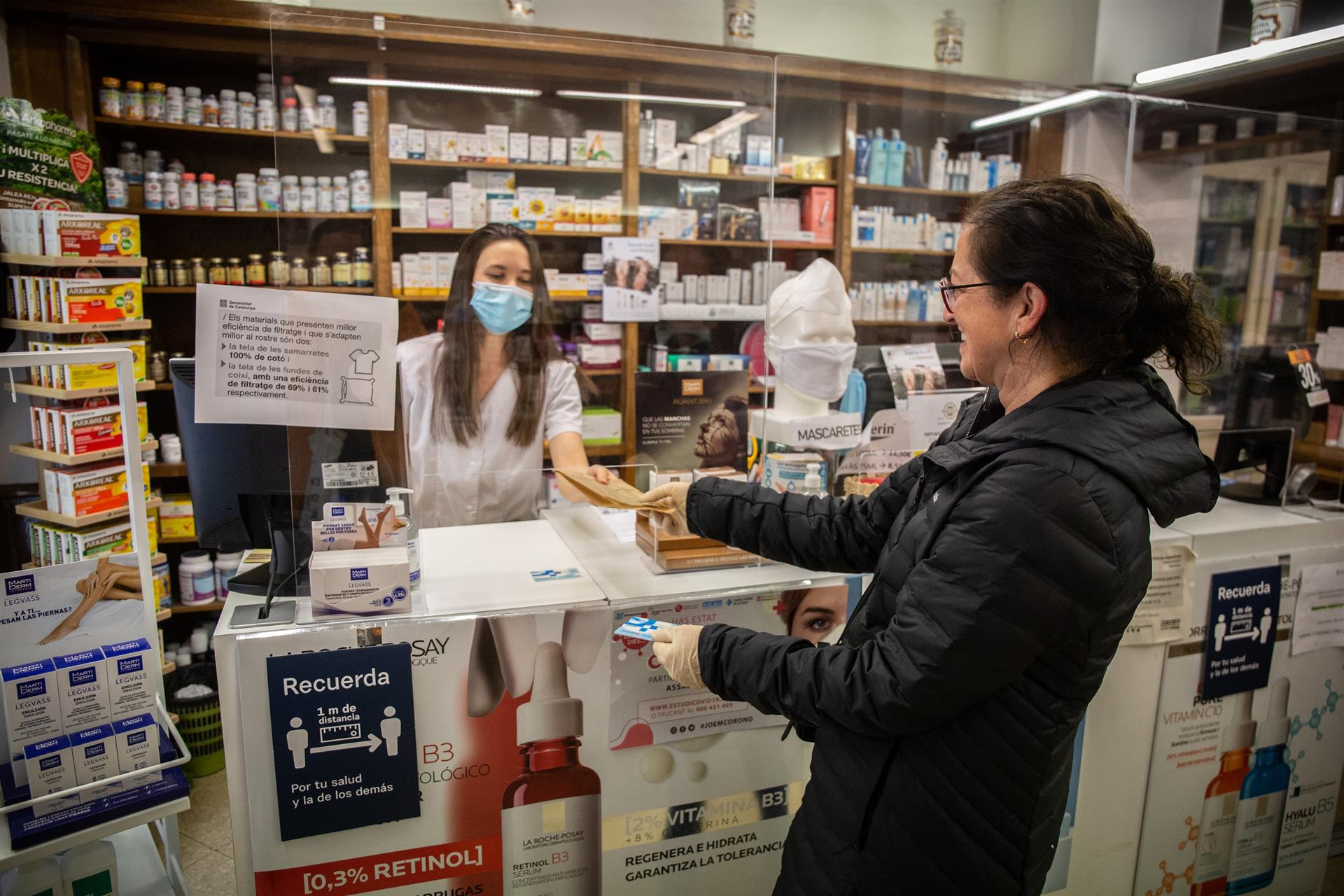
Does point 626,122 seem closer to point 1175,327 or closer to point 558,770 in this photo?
point 1175,327

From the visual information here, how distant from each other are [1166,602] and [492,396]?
6.15ft

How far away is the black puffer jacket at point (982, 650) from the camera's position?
3.77 ft

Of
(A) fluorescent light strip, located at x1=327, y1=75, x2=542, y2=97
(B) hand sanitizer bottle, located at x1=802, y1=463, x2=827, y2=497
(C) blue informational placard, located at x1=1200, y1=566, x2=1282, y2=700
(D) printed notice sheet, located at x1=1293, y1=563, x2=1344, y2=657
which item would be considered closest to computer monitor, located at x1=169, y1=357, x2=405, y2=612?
(A) fluorescent light strip, located at x1=327, y1=75, x2=542, y2=97

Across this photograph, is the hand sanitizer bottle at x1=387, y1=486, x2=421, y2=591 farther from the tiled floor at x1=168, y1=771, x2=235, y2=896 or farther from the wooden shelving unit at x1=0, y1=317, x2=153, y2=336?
the wooden shelving unit at x1=0, y1=317, x2=153, y2=336

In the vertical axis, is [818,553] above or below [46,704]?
above

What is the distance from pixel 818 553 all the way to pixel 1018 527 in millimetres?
621

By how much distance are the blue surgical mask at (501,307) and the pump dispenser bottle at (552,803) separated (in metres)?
0.95

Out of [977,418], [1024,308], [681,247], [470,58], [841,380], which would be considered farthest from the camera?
[681,247]

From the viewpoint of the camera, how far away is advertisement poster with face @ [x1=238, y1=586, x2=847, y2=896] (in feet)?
5.34

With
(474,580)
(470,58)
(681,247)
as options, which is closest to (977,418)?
(474,580)

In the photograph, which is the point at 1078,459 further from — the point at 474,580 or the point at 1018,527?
the point at 474,580

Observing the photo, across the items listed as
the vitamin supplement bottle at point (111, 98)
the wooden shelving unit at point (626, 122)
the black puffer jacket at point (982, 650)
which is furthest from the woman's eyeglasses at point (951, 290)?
the vitamin supplement bottle at point (111, 98)

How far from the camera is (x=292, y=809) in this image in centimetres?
158

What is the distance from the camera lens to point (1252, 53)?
2803mm
